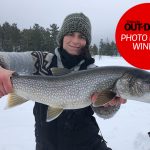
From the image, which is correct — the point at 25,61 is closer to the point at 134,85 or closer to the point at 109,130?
the point at 134,85

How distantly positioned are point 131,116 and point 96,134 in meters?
4.66

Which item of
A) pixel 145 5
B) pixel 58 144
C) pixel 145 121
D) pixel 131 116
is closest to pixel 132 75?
pixel 58 144

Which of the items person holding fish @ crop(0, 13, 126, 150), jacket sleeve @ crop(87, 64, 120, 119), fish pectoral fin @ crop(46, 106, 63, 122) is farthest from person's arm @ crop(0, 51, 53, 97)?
jacket sleeve @ crop(87, 64, 120, 119)

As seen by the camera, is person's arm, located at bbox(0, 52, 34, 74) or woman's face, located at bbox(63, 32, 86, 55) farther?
woman's face, located at bbox(63, 32, 86, 55)

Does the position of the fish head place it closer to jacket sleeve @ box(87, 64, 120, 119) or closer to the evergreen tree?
jacket sleeve @ box(87, 64, 120, 119)

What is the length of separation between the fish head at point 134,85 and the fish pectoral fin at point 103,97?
0.35 ft

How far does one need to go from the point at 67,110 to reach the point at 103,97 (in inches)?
24.9

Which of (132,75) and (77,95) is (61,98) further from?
(132,75)

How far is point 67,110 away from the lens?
150 inches

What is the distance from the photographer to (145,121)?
24.8 feet

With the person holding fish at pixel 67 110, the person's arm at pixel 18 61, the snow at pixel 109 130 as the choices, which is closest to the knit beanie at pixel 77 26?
the person holding fish at pixel 67 110

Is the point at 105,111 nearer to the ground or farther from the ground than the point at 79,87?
nearer to the ground

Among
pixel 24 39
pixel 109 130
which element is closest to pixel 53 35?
pixel 24 39

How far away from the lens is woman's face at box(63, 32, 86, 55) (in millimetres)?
3842
